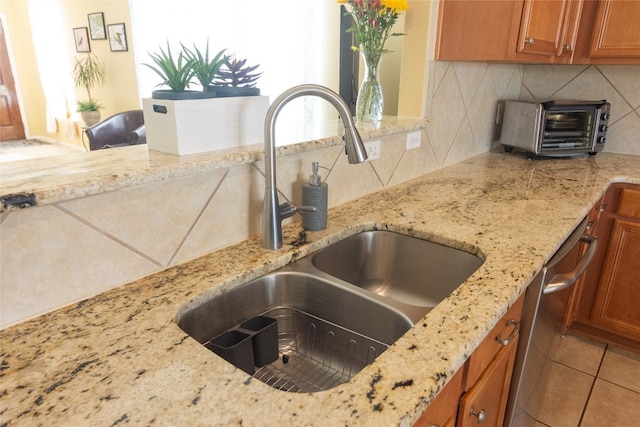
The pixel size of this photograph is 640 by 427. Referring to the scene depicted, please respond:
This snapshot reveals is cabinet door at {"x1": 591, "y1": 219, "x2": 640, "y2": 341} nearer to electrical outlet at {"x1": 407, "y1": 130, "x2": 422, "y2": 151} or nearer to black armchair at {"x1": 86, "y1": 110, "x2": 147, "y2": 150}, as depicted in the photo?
electrical outlet at {"x1": 407, "y1": 130, "x2": 422, "y2": 151}

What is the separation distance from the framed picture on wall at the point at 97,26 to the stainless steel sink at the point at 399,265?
4.30 metres

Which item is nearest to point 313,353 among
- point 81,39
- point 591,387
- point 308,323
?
point 308,323

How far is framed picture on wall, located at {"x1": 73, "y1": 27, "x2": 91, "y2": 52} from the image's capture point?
4.61 m

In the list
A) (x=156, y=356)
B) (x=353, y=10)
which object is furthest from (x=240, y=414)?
(x=353, y=10)

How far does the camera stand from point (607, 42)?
183 centimetres

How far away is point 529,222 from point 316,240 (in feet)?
2.14

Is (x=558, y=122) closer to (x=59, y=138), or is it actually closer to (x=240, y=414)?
(x=240, y=414)

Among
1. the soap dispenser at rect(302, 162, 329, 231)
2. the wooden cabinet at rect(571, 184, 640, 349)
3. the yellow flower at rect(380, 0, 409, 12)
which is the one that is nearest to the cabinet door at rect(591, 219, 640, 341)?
the wooden cabinet at rect(571, 184, 640, 349)

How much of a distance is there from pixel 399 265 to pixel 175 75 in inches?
30.9

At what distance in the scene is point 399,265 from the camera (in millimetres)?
1232

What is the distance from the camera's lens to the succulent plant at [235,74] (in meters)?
1.00

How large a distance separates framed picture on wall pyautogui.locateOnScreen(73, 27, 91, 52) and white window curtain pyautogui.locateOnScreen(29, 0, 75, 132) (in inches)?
12.8

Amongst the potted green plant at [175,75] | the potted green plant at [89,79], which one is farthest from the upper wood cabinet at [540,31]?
the potted green plant at [89,79]

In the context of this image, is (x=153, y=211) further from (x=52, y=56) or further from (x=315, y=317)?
(x=52, y=56)
